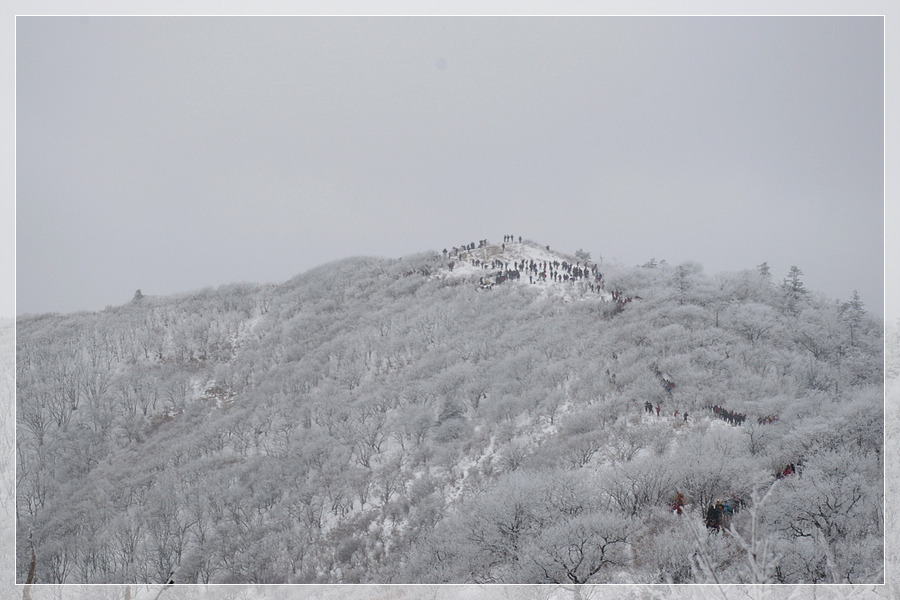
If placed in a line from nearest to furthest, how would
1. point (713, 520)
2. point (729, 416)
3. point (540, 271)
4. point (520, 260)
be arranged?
1. point (713, 520)
2. point (729, 416)
3. point (540, 271)
4. point (520, 260)

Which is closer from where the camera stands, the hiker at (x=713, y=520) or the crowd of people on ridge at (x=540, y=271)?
the hiker at (x=713, y=520)

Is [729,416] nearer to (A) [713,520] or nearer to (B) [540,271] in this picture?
(A) [713,520]

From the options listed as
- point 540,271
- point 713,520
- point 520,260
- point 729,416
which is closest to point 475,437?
point 729,416

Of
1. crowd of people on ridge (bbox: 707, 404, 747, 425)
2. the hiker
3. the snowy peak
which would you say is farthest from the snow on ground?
the hiker

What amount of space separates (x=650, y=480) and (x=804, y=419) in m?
9.62

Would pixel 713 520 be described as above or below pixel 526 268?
below

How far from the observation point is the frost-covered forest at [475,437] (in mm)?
18484

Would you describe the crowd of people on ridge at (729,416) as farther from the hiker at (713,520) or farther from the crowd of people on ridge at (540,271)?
A: the crowd of people on ridge at (540,271)

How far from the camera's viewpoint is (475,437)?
109ft

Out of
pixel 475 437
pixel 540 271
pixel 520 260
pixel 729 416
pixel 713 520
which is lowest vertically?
pixel 475 437

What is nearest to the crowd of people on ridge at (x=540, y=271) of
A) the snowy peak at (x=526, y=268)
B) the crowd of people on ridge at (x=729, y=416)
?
the snowy peak at (x=526, y=268)

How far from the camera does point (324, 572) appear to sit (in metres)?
26.4

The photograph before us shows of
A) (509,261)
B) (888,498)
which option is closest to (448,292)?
(509,261)

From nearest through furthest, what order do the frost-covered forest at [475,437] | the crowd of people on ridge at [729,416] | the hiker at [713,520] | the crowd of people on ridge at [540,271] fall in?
the hiker at [713,520], the frost-covered forest at [475,437], the crowd of people on ridge at [729,416], the crowd of people on ridge at [540,271]
